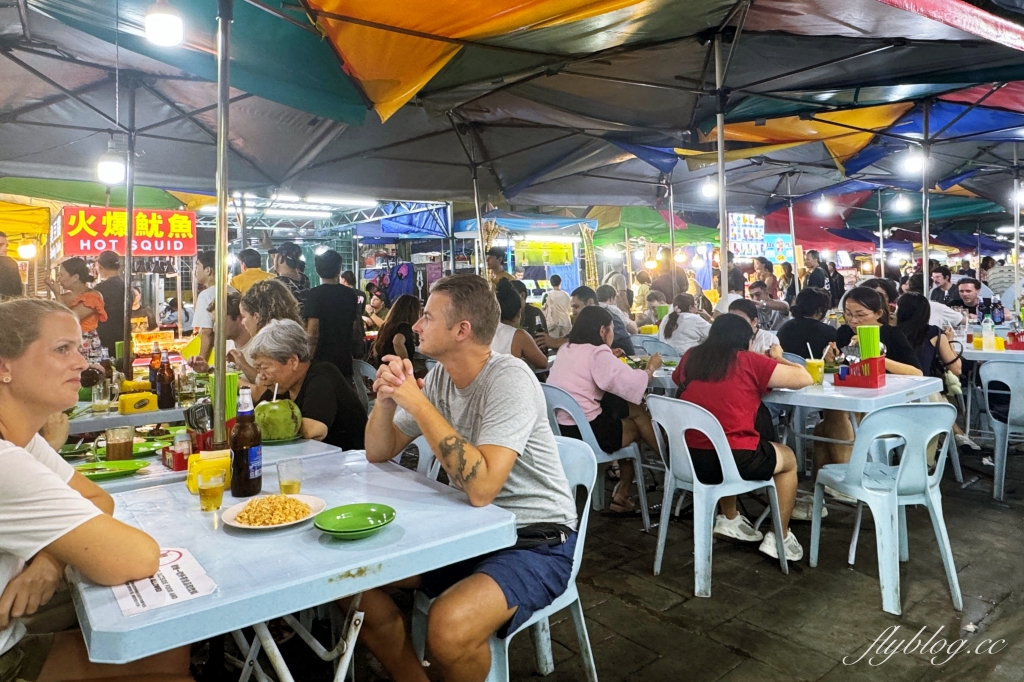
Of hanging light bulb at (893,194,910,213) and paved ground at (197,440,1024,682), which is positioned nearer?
paved ground at (197,440,1024,682)

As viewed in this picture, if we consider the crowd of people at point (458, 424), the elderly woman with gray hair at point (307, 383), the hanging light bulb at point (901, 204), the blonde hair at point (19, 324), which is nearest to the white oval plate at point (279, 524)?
the crowd of people at point (458, 424)

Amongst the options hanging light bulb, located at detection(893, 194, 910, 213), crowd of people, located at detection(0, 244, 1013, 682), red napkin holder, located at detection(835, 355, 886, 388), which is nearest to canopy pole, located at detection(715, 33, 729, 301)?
crowd of people, located at detection(0, 244, 1013, 682)

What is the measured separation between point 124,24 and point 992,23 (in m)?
4.54

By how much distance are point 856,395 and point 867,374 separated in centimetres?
33

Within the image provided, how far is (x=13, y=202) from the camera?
415 inches

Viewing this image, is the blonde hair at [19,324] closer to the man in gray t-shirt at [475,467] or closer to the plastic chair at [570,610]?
the man in gray t-shirt at [475,467]

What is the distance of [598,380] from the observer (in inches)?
163

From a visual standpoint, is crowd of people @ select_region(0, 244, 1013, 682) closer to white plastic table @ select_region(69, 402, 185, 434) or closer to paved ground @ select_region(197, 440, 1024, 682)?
paved ground @ select_region(197, 440, 1024, 682)

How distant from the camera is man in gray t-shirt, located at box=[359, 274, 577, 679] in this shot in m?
1.90

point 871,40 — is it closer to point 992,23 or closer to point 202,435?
point 992,23

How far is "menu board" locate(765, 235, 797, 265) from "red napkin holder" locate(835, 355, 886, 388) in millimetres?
11439

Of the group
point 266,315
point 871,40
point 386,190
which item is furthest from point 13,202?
point 871,40

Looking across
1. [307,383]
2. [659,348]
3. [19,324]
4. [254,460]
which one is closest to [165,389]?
[307,383]

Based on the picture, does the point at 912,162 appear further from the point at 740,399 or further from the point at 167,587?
the point at 167,587
